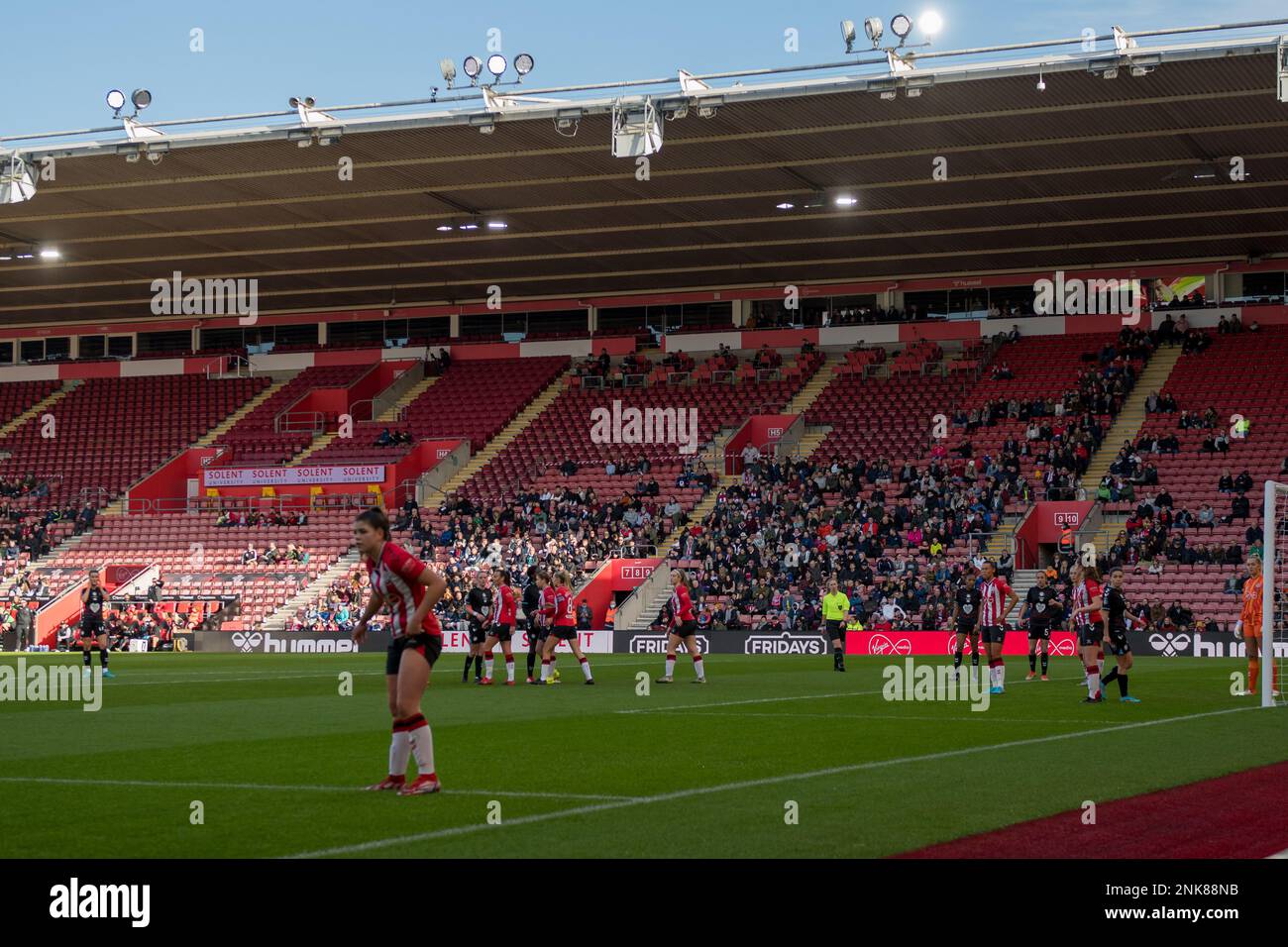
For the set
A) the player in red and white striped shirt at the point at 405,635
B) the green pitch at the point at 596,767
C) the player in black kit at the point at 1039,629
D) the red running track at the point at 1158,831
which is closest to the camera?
the red running track at the point at 1158,831

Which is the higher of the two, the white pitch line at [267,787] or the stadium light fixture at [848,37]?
the stadium light fixture at [848,37]

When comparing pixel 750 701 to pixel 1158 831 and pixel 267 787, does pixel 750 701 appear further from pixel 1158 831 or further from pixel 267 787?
pixel 1158 831

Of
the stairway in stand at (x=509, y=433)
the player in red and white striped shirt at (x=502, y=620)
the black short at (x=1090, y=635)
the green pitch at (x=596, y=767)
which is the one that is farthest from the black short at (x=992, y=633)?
the stairway in stand at (x=509, y=433)

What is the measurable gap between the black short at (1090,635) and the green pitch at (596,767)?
885mm

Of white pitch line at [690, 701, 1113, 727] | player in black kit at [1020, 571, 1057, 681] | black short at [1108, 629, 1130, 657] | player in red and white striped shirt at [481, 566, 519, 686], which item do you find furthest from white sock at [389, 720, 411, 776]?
player in black kit at [1020, 571, 1057, 681]

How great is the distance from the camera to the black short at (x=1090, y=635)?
69.5 feet

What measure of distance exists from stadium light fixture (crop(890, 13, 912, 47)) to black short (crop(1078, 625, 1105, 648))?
17263 millimetres

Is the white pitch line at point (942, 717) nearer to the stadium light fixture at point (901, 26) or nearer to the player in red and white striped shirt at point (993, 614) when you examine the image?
the player in red and white striped shirt at point (993, 614)

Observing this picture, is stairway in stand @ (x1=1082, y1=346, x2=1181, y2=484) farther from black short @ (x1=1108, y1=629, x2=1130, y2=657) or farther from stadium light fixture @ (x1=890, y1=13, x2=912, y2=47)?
black short @ (x1=1108, y1=629, x2=1130, y2=657)

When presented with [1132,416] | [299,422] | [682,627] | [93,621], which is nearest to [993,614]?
[682,627]

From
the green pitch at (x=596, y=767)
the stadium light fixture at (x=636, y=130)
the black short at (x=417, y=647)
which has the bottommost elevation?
A: the green pitch at (x=596, y=767)

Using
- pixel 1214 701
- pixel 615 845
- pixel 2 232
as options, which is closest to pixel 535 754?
pixel 615 845

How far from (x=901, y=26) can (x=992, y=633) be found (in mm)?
15508

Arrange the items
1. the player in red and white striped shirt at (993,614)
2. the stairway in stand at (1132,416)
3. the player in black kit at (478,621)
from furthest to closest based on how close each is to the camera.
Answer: the stairway in stand at (1132,416), the player in black kit at (478,621), the player in red and white striped shirt at (993,614)
